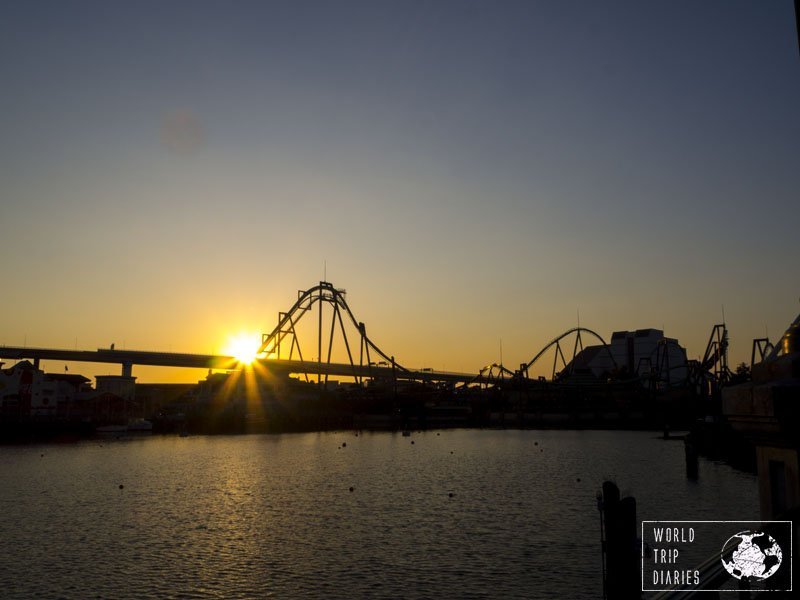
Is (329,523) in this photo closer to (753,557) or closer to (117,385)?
(753,557)

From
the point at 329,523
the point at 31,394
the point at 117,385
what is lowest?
the point at 329,523

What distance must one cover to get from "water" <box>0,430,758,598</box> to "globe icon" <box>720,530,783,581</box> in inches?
763

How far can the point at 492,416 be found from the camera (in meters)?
190

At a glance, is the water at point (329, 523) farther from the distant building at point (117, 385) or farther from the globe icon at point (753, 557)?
the distant building at point (117, 385)

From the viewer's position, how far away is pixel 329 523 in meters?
38.2

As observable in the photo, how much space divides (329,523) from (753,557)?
115ft

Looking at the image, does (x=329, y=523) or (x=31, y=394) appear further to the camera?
(x=31, y=394)

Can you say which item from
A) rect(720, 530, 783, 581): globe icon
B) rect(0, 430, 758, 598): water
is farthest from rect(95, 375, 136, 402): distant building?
rect(720, 530, 783, 581): globe icon

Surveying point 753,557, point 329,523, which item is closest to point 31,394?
point 329,523

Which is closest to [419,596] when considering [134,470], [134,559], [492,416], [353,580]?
[353,580]

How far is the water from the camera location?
84.5ft

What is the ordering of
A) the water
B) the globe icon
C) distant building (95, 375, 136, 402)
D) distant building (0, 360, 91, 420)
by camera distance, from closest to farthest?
the globe icon, the water, distant building (0, 360, 91, 420), distant building (95, 375, 136, 402)

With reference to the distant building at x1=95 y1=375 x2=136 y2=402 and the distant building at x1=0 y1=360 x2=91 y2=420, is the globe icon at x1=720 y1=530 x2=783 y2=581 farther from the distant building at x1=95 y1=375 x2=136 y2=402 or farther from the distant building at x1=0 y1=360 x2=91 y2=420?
the distant building at x1=95 y1=375 x2=136 y2=402

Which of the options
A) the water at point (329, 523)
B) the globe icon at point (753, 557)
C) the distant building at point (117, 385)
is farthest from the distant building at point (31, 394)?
the globe icon at point (753, 557)
